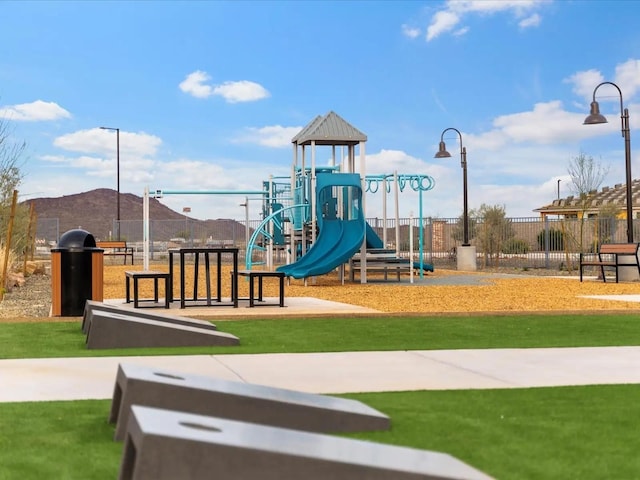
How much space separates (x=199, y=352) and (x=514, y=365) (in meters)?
3.15

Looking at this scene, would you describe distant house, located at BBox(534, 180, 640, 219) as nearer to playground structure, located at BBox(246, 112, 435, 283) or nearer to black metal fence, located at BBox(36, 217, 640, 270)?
black metal fence, located at BBox(36, 217, 640, 270)

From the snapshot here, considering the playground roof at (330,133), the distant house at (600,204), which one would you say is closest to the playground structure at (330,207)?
the playground roof at (330,133)

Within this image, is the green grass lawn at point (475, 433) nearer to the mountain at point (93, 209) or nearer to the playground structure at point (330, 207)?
the playground structure at point (330, 207)

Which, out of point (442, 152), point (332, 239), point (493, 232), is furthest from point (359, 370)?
point (493, 232)

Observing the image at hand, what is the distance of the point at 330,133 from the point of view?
23281 mm

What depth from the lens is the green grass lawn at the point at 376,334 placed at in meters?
8.86

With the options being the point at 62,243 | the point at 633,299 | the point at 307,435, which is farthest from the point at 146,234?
the point at 307,435

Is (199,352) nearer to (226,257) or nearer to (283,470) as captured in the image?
(283,470)

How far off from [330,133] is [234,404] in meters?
19.0

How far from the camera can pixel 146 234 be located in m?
20.6

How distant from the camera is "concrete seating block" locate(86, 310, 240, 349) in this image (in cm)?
877

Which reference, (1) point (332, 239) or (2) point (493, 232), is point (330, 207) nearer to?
(1) point (332, 239)

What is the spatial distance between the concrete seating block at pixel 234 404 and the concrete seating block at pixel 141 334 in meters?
3.96

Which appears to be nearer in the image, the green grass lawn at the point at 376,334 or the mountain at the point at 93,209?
the green grass lawn at the point at 376,334
